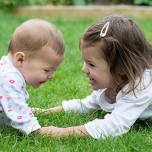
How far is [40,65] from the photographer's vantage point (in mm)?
3426

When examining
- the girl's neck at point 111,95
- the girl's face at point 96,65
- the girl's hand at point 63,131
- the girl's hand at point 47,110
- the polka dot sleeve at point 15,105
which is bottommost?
the girl's hand at point 47,110

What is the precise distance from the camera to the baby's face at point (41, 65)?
11.1ft

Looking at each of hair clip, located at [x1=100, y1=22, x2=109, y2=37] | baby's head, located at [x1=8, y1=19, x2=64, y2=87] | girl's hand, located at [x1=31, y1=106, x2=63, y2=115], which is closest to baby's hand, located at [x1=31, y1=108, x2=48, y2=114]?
girl's hand, located at [x1=31, y1=106, x2=63, y2=115]

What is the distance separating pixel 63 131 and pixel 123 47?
641mm

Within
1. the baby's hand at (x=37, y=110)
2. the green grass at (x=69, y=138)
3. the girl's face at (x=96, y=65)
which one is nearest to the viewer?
the green grass at (x=69, y=138)

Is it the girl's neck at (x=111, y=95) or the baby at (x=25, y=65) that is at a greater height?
the baby at (x=25, y=65)

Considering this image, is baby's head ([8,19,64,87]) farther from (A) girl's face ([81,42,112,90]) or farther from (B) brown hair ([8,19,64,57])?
(A) girl's face ([81,42,112,90])

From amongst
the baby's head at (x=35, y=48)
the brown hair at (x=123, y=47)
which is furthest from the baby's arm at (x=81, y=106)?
the baby's head at (x=35, y=48)

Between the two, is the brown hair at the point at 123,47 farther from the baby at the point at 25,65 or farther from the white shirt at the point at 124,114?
the baby at the point at 25,65

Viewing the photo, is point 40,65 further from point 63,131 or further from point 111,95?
point 111,95

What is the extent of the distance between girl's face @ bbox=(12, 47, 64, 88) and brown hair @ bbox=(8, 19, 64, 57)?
3cm

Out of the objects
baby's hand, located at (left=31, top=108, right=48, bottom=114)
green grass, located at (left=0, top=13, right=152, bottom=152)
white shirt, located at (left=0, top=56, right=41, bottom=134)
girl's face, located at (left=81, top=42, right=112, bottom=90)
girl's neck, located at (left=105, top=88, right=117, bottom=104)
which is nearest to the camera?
green grass, located at (left=0, top=13, right=152, bottom=152)

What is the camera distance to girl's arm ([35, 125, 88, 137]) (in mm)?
3416

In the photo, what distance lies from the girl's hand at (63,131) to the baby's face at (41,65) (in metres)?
0.31
